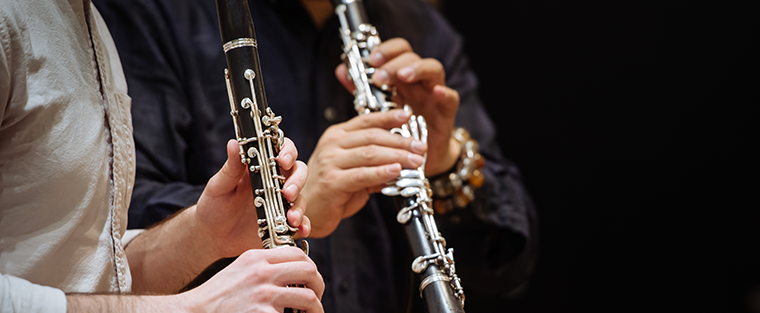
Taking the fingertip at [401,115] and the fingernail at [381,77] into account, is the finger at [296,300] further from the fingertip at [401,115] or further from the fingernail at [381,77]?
the fingernail at [381,77]

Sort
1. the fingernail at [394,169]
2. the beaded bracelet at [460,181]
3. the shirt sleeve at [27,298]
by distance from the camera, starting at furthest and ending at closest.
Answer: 1. the beaded bracelet at [460,181]
2. the fingernail at [394,169]
3. the shirt sleeve at [27,298]

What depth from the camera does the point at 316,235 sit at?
3.00ft

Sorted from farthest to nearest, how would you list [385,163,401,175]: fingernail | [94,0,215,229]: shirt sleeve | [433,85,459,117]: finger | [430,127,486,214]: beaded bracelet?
1. [430,127,486,214]: beaded bracelet
2. [433,85,459,117]: finger
3. [94,0,215,229]: shirt sleeve
4. [385,163,401,175]: fingernail

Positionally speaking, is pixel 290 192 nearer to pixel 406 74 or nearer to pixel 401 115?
pixel 401 115

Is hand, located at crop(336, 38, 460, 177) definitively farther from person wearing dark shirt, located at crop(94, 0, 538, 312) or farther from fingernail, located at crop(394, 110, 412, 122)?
fingernail, located at crop(394, 110, 412, 122)

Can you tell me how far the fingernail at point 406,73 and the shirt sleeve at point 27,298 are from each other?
0.65 m

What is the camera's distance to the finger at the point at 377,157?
830 millimetres

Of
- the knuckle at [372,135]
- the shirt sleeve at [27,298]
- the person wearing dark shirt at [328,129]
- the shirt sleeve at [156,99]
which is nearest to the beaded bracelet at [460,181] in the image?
the person wearing dark shirt at [328,129]

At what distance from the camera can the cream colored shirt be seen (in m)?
0.50

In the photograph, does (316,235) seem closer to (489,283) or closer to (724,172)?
(489,283)

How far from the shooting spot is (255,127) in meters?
0.58

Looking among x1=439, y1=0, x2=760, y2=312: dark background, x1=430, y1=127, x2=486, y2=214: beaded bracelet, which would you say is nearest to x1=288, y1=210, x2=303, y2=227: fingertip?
x1=430, y1=127, x2=486, y2=214: beaded bracelet

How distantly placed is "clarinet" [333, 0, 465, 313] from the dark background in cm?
103

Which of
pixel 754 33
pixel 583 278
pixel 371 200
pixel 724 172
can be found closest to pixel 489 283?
pixel 371 200
